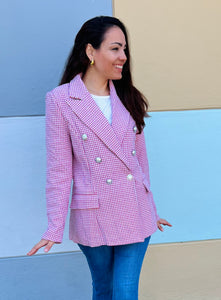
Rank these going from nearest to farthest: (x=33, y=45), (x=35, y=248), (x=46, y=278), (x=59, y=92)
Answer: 1. (x=35, y=248)
2. (x=59, y=92)
3. (x=33, y=45)
4. (x=46, y=278)

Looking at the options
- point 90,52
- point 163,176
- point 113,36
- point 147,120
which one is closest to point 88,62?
point 90,52

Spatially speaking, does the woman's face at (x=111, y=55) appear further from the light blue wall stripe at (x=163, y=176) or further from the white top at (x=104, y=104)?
the light blue wall stripe at (x=163, y=176)

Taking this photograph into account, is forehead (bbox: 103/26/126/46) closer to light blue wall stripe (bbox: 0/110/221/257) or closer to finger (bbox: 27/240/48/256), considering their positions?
light blue wall stripe (bbox: 0/110/221/257)

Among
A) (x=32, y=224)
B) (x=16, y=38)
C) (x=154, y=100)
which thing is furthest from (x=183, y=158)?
(x=16, y=38)

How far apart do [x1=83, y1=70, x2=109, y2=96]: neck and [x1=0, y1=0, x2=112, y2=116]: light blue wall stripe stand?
26.1 inches

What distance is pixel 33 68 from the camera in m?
2.77

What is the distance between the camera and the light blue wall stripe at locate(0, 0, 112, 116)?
2732mm

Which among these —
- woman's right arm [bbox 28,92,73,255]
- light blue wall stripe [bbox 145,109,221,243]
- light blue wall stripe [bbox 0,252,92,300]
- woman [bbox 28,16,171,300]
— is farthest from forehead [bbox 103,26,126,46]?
light blue wall stripe [bbox 0,252,92,300]

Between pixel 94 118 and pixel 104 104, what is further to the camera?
pixel 104 104

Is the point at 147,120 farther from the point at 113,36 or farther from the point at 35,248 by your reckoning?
the point at 35,248

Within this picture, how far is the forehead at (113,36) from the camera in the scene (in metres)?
2.10

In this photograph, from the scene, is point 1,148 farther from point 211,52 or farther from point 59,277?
point 211,52

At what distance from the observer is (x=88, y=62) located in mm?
2180

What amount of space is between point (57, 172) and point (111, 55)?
2.15 feet
